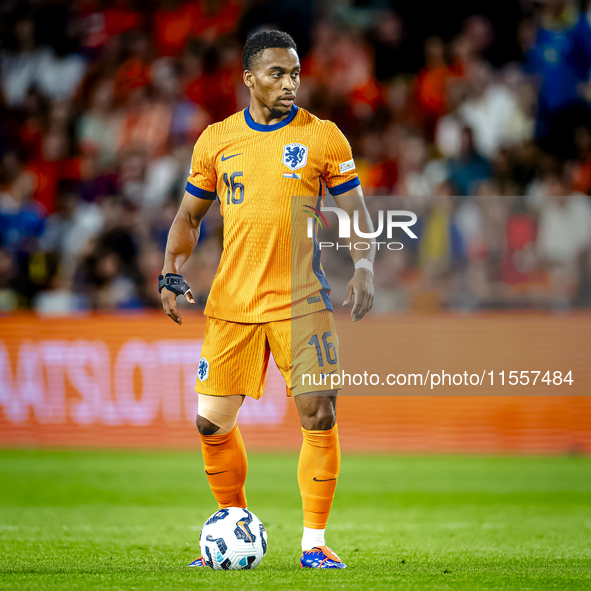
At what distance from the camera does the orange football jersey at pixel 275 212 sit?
4.57 metres

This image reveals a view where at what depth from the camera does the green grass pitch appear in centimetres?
421

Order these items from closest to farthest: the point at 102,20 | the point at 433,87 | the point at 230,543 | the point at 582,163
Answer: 1. the point at 230,543
2. the point at 582,163
3. the point at 433,87
4. the point at 102,20

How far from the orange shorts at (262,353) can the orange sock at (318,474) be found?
266 mm

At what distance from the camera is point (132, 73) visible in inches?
545

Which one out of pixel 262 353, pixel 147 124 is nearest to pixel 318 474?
pixel 262 353

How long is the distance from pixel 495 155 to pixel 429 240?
2.54 m

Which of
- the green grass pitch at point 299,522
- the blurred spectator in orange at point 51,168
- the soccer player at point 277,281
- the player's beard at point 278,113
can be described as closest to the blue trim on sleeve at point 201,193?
the soccer player at point 277,281

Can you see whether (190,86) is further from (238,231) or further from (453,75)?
(238,231)

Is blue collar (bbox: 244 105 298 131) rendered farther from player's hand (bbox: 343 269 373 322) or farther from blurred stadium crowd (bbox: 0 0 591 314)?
blurred stadium crowd (bbox: 0 0 591 314)

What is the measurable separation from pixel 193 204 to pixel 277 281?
667 mm

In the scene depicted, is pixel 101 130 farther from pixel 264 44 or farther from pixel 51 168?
Result: pixel 264 44

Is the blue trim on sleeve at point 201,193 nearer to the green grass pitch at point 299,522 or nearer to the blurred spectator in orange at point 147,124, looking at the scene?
the green grass pitch at point 299,522

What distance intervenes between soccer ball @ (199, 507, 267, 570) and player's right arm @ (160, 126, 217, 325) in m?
1.07

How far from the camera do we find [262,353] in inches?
181
